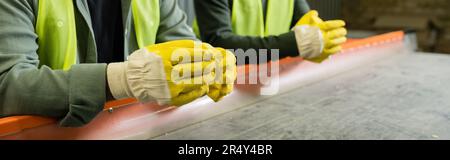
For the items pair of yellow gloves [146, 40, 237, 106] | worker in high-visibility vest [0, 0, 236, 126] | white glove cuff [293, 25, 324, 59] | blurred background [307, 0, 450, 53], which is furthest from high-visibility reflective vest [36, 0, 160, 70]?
blurred background [307, 0, 450, 53]

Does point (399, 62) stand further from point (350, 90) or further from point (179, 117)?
point (179, 117)

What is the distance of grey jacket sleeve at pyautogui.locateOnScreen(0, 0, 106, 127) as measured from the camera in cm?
75

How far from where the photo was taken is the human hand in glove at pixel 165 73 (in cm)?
73

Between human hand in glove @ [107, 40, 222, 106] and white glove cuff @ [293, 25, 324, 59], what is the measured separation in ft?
1.95

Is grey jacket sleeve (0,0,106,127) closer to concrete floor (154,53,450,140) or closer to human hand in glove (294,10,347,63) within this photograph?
concrete floor (154,53,450,140)

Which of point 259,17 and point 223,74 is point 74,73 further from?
point 259,17

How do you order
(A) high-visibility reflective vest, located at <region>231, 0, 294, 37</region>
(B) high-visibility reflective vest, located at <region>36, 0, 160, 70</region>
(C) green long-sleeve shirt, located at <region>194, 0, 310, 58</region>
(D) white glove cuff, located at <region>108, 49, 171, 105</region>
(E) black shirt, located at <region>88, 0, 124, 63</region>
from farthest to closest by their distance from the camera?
(A) high-visibility reflective vest, located at <region>231, 0, 294, 37</region>
(C) green long-sleeve shirt, located at <region>194, 0, 310, 58</region>
(E) black shirt, located at <region>88, 0, 124, 63</region>
(B) high-visibility reflective vest, located at <region>36, 0, 160, 70</region>
(D) white glove cuff, located at <region>108, 49, 171, 105</region>

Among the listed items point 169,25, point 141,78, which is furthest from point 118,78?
point 169,25

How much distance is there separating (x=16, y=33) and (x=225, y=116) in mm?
548

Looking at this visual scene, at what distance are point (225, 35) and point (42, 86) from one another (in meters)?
0.77

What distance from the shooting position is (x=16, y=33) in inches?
31.2

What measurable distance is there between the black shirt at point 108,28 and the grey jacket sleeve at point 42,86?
8.8 inches

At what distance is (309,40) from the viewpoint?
131 cm

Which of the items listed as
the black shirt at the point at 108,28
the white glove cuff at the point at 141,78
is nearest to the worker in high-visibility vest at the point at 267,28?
the black shirt at the point at 108,28
